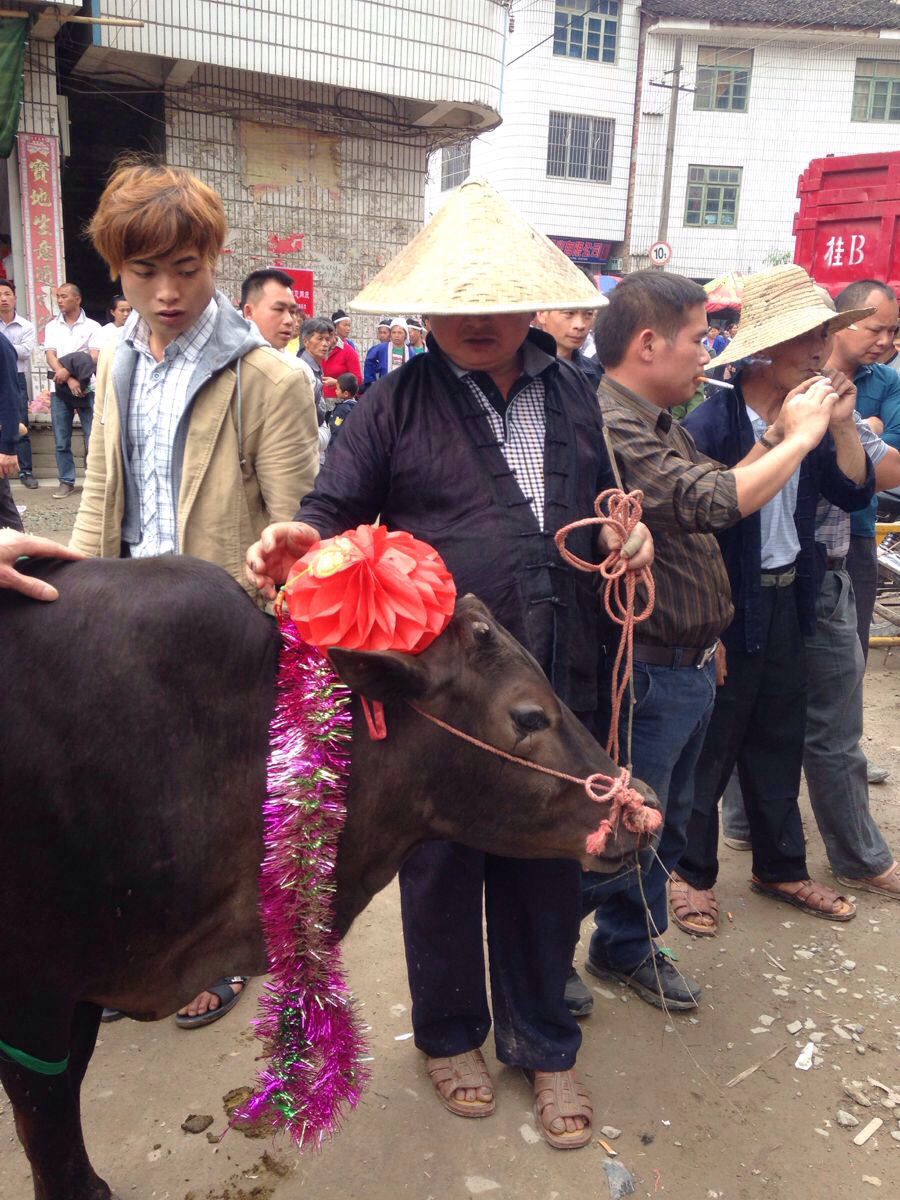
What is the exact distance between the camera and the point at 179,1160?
2467 millimetres

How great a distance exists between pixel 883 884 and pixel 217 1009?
2500mm

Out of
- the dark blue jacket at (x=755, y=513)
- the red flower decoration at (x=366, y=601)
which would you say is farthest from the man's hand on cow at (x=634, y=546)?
the dark blue jacket at (x=755, y=513)

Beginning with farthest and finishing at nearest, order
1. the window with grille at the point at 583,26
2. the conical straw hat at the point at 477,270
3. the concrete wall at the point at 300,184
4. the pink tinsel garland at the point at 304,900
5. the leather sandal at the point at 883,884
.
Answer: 1. the window with grille at the point at 583,26
2. the concrete wall at the point at 300,184
3. the leather sandal at the point at 883,884
4. the conical straw hat at the point at 477,270
5. the pink tinsel garland at the point at 304,900

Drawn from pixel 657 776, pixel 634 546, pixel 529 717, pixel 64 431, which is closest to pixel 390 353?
pixel 64 431

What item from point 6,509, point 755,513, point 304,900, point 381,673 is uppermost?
point 755,513

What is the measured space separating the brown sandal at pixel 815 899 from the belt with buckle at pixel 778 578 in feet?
3.85

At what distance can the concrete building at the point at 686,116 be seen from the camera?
27562 millimetres

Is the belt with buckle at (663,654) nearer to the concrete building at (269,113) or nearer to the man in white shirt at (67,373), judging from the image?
the man in white shirt at (67,373)

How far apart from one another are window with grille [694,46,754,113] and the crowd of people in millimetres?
29250

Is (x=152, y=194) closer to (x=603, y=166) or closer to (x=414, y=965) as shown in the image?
(x=414, y=965)

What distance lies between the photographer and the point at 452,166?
3120cm

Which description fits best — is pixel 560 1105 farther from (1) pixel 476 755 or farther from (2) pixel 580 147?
(2) pixel 580 147

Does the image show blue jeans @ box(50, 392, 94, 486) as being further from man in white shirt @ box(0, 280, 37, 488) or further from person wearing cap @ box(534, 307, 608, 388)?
person wearing cap @ box(534, 307, 608, 388)

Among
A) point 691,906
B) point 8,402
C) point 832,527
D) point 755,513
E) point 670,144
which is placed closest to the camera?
point 755,513
